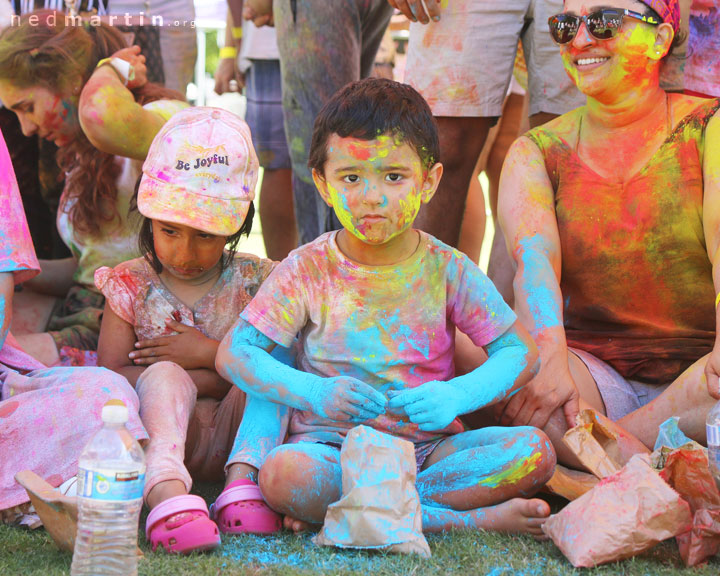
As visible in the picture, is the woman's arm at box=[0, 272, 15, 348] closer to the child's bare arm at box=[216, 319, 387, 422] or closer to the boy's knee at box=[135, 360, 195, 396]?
the boy's knee at box=[135, 360, 195, 396]

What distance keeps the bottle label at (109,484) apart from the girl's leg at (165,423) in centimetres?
45

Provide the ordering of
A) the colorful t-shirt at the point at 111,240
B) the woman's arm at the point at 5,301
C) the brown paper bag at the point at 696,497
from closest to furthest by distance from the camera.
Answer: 1. the brown paper bag at the point at 696,497
2. the woman's arm at the point at 5,301
3. the colorful t-shirt at the point at 111,240

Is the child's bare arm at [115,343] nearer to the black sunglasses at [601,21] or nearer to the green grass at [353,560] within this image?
the green grass at [353,560]

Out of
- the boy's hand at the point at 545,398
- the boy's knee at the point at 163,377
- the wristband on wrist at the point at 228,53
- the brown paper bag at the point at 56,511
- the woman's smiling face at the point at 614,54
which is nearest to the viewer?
the brown paper bag at the point at 56,511

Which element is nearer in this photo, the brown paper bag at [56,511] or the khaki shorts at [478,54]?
the brown paper bag at [56,511]

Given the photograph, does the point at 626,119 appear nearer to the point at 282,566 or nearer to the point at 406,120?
the point at 406,120

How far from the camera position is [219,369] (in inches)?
101

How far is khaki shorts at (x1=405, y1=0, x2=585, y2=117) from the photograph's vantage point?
3.73 metres

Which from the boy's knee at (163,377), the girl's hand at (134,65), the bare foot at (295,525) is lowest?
the bare foot at (295,525)

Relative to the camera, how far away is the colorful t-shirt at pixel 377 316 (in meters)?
2.60

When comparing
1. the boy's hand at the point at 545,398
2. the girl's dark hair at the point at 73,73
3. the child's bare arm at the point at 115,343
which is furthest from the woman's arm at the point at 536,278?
the girl's dark hair at the point at 73,73

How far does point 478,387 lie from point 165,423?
805 millimetres

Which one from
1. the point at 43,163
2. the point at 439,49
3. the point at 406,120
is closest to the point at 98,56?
the point at 43,163

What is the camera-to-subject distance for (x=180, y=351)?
2.93 m
